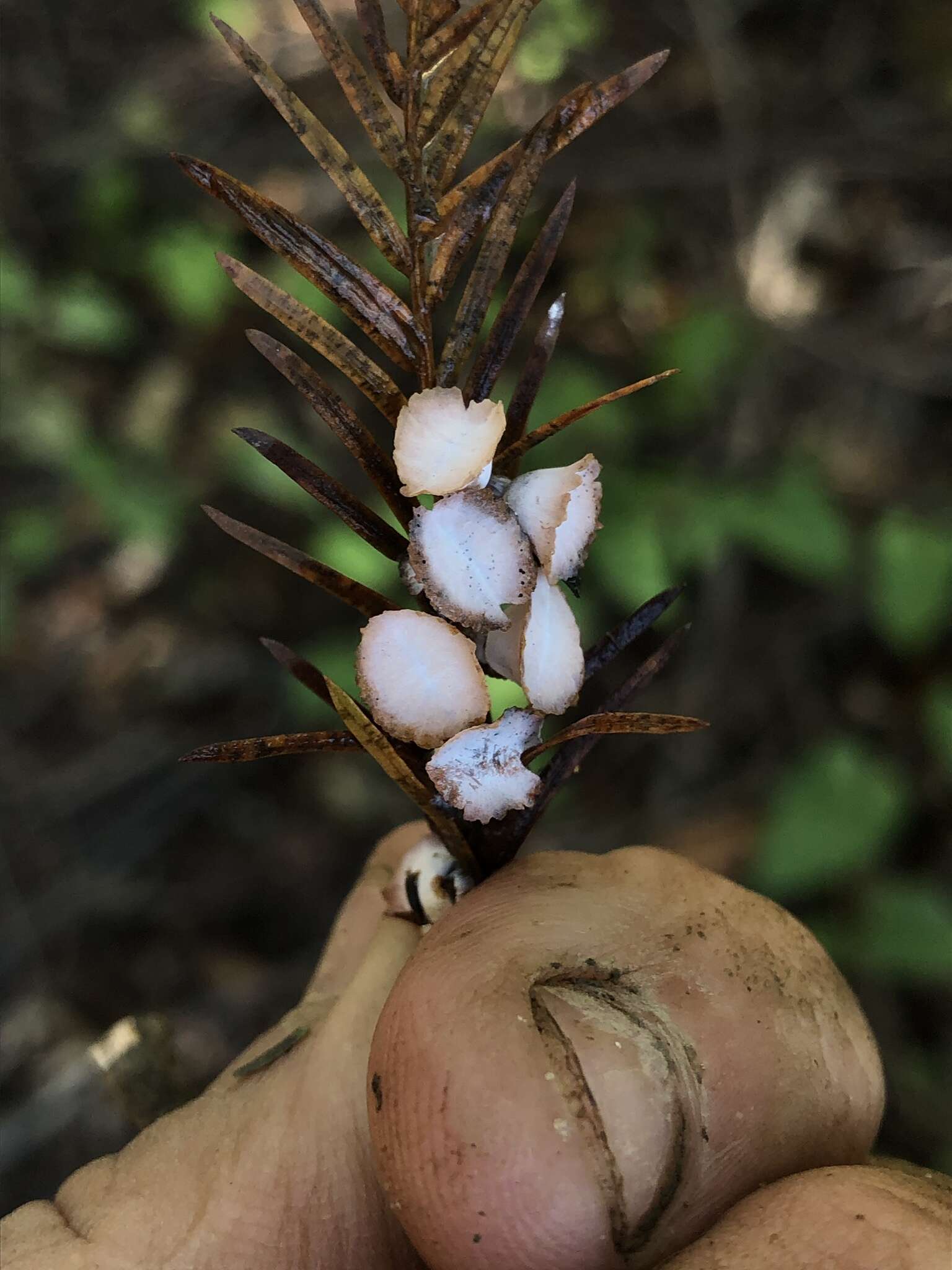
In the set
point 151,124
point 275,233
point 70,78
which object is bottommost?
point 275,233

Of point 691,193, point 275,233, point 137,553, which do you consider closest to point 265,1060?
point 275,233

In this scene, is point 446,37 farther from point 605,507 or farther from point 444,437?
point 605,507

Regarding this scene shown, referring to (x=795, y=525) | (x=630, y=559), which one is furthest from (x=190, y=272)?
(x=795, y=525)

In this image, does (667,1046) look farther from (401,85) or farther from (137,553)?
(137,553)

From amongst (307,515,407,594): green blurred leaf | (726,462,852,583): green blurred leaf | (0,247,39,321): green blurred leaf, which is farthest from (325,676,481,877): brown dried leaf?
(0,247,39,321): green blurred leaf

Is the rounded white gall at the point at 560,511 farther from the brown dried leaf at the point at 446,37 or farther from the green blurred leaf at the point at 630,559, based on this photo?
the green blurred leaf at the point at 630,559

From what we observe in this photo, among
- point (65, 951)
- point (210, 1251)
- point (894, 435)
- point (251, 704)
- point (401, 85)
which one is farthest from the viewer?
point (894, 435)

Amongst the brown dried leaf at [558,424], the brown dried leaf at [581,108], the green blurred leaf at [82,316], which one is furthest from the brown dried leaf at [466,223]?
the green blurred leaf at [82,316]
